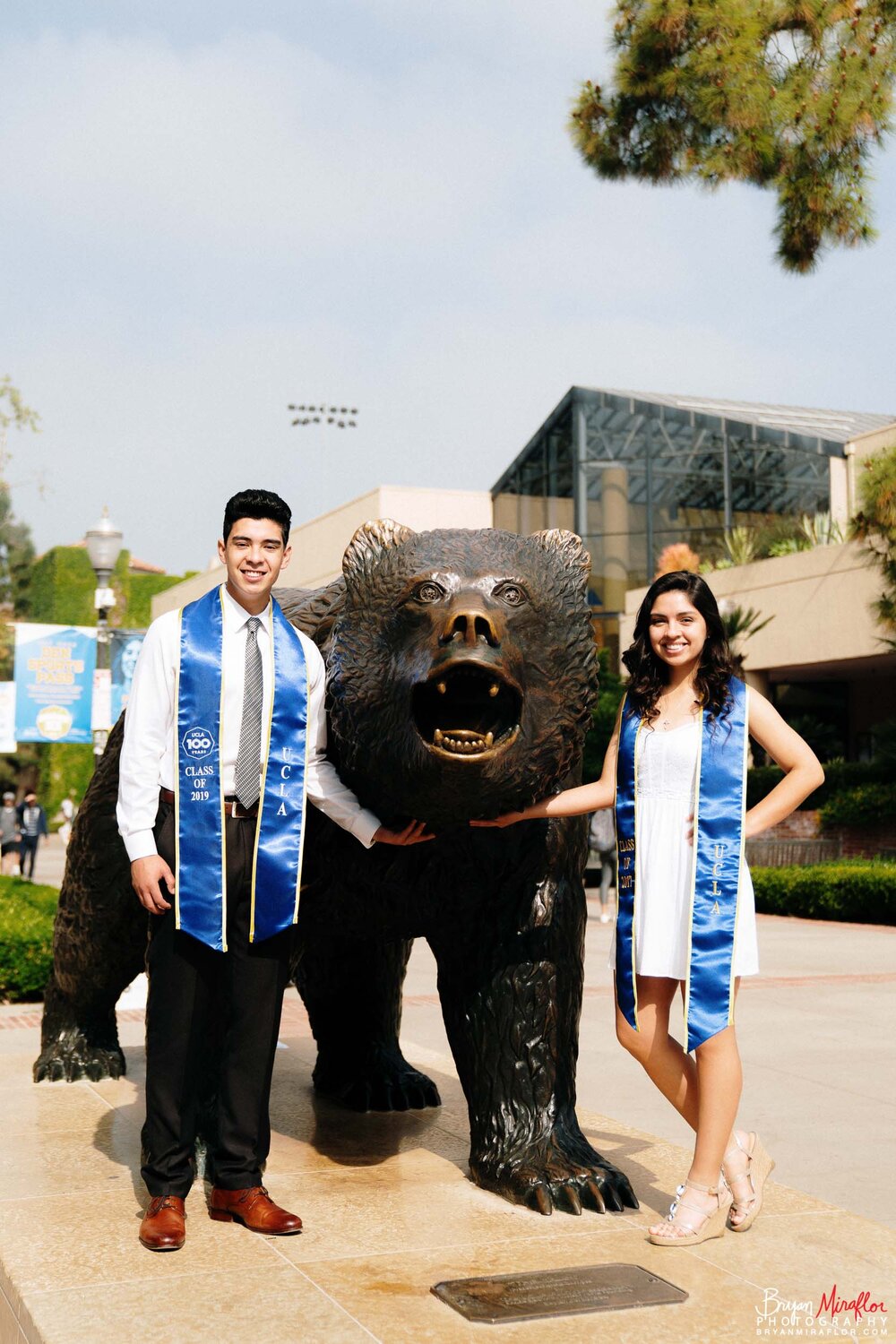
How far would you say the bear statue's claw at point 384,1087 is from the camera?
4828 millimetres

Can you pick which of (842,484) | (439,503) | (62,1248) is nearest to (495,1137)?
(62,1248)

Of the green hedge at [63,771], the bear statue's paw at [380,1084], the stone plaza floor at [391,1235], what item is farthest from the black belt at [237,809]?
the green hedge at [63,771]

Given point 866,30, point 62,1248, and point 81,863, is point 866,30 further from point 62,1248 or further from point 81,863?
point 62,1248

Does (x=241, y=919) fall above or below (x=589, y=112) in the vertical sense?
below

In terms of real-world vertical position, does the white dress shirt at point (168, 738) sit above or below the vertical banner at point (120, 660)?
below

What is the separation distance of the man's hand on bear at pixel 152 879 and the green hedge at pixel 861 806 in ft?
54.1

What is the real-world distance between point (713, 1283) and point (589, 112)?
11.5 m

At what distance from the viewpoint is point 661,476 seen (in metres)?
25.5

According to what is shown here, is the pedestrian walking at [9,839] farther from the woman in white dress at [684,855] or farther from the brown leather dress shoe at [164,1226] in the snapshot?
the woman in white dress at [684,855]

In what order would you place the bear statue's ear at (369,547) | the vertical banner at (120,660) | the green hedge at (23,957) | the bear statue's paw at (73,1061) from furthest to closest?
the vertical banner at (120,660) → the green hedge at (23,957) → the bear statue's paw at (73,1061) → the bear statue's ear at (369,547)

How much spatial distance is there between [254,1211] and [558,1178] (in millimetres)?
787

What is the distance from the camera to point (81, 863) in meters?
4.86

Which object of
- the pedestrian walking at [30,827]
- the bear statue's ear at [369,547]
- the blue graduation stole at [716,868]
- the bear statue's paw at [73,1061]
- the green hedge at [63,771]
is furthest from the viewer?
the green hedge at [63,771]

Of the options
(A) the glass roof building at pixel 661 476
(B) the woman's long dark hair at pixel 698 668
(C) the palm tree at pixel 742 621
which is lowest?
(B) the woman's long dark hair at pixel 698 668
